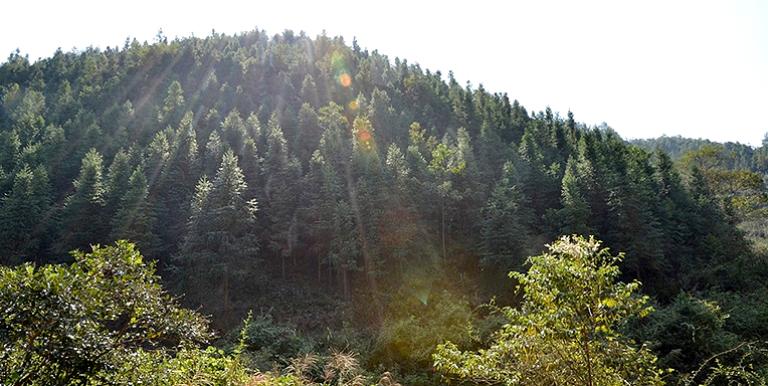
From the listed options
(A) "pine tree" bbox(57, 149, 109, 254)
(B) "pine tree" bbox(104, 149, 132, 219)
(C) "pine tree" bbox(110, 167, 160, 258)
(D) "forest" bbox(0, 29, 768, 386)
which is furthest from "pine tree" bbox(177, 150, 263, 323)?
(B) "pine tree" bbox(104, 149, 132, 219)

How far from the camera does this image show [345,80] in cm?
9138

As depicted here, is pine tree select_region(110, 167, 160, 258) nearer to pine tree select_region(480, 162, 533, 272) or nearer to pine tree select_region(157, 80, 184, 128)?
pine tree select_region(480, 162, 533, 272)

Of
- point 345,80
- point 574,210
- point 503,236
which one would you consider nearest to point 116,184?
point 503,236

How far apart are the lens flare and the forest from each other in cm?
1857

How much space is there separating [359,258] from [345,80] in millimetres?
63446

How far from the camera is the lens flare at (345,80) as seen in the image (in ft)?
294

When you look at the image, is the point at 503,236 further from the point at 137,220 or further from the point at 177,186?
the point at 177,186

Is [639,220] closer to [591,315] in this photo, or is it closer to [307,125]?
[591,315]

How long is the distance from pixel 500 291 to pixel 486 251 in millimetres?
3255

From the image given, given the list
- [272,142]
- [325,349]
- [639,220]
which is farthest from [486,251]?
A: [272,142]

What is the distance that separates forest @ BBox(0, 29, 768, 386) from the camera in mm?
5406

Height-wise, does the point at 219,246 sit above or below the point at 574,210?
below

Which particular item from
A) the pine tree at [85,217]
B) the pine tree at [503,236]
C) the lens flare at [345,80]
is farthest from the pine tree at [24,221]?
the lens flare at [345,80]

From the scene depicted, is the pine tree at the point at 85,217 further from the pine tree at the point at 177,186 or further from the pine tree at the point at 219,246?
the pine tree at the point at 219,246
